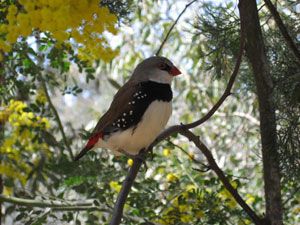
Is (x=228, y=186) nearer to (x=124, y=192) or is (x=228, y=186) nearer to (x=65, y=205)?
(x=124, y=192)

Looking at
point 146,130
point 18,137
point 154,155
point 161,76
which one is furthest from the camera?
point 18,137

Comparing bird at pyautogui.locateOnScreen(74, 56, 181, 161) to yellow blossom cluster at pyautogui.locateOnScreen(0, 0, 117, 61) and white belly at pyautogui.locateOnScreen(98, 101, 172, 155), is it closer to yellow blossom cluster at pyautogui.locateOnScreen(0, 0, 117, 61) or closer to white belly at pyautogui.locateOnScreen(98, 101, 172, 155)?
white belly at pyautogui.locateOnScreen(98, 101, 172, 155)

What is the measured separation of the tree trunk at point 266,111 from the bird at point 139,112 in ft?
0.94

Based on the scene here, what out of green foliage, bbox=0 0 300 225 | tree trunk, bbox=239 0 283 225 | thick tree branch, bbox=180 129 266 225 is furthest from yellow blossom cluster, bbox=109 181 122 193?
tree trunk, bbox=239 0 283 225

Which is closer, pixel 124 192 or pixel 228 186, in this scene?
pixel 124 192

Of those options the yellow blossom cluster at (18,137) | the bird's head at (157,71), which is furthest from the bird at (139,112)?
the yellow blossom cluster at (18,137)

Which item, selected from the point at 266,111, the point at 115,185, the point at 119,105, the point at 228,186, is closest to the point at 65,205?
the point at 115,185

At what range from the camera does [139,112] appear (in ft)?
6.22

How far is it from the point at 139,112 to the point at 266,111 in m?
0.37

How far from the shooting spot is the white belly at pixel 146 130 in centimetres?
187

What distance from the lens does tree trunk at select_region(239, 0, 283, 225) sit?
172 cm

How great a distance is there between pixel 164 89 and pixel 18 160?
1142 mm

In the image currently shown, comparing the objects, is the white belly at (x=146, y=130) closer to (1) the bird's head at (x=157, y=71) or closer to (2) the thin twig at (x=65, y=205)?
(1) the bird's head at (x=157, y=71)

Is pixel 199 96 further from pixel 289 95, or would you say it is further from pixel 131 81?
pixel 289 95
